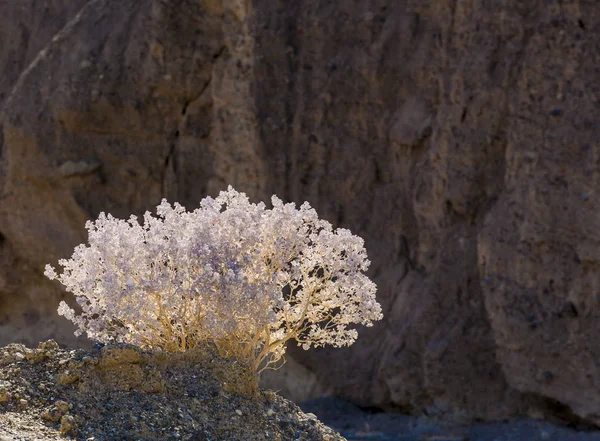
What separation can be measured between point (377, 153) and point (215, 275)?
635 centimetres

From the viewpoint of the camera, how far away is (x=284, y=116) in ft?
47.5

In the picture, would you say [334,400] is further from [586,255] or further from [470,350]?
[586,255]

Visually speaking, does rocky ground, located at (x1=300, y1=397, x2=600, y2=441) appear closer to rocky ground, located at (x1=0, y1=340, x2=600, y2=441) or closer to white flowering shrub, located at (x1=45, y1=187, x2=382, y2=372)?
white flowering shrub, located at (x1=45, y1=187, x2=382, y2=372)

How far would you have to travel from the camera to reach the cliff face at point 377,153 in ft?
36.5

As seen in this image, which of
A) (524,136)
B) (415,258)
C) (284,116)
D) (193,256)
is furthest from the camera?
(284,116)

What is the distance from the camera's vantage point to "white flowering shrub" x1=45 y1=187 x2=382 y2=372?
791cm

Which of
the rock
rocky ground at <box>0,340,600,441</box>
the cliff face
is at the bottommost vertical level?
the rock

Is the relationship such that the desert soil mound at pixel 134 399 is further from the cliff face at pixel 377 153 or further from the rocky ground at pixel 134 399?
the cliff face at pixel 377 153

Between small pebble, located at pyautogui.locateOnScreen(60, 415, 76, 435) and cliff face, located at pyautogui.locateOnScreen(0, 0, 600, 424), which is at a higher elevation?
cliff face, located at pyautogui.locateOnScreen(0, 0, 600, 424)

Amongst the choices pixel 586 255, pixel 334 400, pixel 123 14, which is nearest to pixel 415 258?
pixel 334 400

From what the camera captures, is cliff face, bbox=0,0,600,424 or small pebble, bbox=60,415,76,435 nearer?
small pebble, bbox=60,415,76,435

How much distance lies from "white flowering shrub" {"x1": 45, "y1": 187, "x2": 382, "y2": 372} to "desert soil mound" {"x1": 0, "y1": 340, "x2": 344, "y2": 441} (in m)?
0.40

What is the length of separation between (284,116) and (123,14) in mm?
3148

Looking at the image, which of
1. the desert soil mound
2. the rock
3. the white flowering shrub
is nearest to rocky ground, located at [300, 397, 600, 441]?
the white flowering shrub
